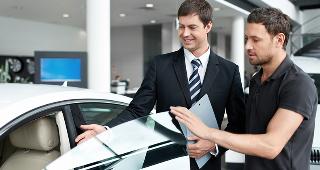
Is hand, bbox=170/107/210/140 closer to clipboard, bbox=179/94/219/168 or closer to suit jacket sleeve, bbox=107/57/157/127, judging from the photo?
clipboard, bbox=179/94/219/168

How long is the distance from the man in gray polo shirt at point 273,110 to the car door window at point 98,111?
2.16 feet

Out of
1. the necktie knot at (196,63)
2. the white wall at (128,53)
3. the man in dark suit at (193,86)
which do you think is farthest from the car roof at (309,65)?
the white wall at (128,53)

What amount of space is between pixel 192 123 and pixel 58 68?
6418 mm

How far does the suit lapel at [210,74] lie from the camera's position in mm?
2082

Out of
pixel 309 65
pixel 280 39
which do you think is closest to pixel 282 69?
pixel 280 39

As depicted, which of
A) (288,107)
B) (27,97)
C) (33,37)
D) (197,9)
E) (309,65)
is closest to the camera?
(288,107)

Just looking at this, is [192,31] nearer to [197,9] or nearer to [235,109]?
[197,9]

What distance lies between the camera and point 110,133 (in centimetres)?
164

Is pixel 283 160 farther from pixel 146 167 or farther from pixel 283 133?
pixel 146 167

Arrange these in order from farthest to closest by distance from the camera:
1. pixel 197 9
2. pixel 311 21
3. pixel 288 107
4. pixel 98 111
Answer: pixel 311 21
pixel 98 111
pixel 197 9
pixel 288 107

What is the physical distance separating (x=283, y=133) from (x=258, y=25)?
450mm

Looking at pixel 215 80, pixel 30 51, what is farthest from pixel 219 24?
pixel 215 80

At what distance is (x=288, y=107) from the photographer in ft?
5.15

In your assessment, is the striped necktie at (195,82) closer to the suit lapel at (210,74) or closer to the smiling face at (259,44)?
the suit lapel at (210,74)
